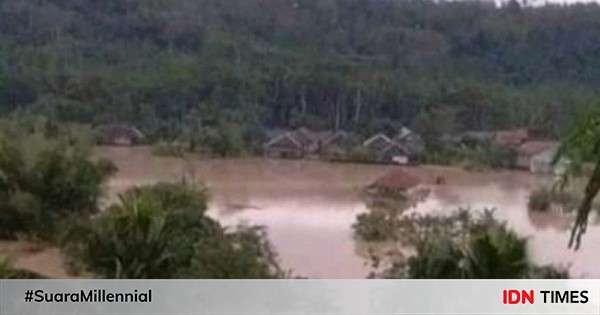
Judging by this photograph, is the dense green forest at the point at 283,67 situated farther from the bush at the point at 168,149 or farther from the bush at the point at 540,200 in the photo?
the bush at the point at 540,200

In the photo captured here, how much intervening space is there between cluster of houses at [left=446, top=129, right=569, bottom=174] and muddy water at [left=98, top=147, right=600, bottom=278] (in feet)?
0.11

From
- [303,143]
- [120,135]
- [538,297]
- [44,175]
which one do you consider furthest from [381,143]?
[44,175]

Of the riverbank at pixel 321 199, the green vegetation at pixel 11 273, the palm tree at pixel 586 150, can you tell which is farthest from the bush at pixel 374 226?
the green vegetation at pixel 11 273

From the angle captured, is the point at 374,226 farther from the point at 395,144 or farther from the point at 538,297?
the point at 538,297

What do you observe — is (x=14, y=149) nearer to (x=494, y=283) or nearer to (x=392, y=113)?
(x=392, y=113)

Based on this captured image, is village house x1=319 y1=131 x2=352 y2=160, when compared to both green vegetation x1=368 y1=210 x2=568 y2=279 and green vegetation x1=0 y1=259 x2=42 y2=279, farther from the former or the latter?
green vegetation x1=0 y1=259 x2=42 y2=279

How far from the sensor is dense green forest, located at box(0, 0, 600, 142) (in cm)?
245

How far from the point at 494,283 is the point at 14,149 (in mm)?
1280

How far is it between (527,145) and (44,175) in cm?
126

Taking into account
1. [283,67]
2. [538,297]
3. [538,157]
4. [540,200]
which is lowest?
[538,297]

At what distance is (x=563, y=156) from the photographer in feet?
7.74

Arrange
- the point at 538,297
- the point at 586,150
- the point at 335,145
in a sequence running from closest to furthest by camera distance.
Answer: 1. the point at 586,150
2. the point at 538,297
3. the point at 335,145

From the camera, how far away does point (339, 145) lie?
2479 millimetres

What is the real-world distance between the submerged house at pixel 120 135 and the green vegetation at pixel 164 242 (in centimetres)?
13
